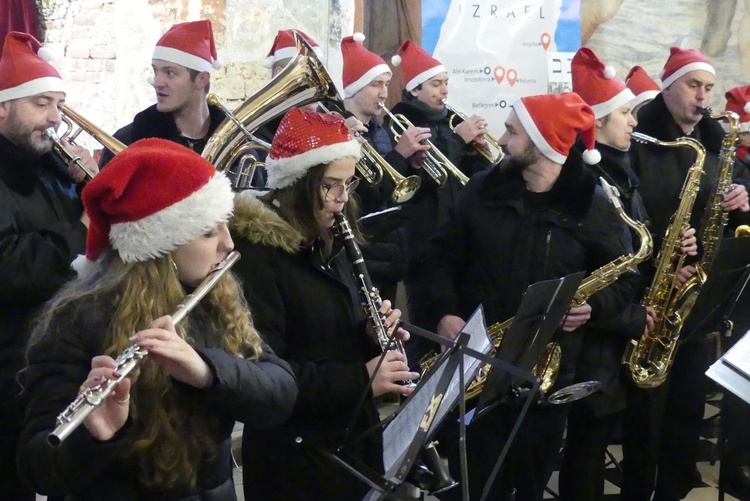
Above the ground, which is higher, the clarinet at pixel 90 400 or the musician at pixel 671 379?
the clarinet at pixel 90 400

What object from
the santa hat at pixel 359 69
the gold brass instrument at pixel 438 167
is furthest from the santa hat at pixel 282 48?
the gold brass instrument at pixel 438 167

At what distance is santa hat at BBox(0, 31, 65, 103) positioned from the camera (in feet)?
10.9

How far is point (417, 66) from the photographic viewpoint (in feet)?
17.1

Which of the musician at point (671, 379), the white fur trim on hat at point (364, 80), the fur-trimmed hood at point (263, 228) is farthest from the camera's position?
the white fur trim on hat at point (364, 80)

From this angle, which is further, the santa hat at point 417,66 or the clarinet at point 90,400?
the santa hat at point 417,66

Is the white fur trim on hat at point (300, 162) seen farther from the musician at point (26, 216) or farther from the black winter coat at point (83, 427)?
the musician at point (26, 216)

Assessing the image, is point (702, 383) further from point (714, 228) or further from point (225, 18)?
point (225, 18)

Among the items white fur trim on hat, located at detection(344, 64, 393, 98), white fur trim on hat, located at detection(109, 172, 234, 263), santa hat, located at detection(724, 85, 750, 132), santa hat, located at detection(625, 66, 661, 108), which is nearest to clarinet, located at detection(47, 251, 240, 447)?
white fur trim on hat, located at detection(109, 172, 234, 263)

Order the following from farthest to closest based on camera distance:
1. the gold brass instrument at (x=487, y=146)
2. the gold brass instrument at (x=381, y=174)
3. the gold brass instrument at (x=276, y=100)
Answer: the gold brass instrument at (x=487, y=146) → the gold brass instrument at (x=381, y=174) → the gold brass instrument at (x=276, y=100)

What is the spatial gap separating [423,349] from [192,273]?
175cm

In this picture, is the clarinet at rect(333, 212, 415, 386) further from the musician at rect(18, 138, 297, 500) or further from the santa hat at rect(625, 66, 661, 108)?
the santa hat at rect(625, 66, 661, 108)

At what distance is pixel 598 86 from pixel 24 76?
8.42 feet

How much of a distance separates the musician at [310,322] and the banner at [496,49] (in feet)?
11.9

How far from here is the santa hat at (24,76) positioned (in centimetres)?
331
